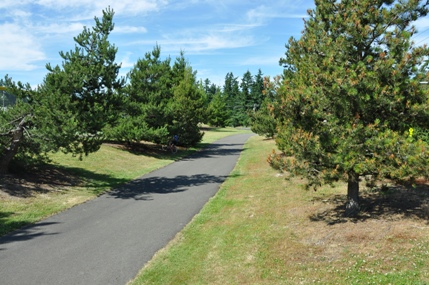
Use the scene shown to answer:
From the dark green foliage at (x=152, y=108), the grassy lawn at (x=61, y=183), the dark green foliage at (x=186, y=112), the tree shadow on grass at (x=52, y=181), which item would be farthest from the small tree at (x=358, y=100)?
the dark green foliage at (x=186, y=112)

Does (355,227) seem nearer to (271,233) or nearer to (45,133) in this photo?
(271,233)

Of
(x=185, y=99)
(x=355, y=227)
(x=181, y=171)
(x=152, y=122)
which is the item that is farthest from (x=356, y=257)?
(x=185, y=99)

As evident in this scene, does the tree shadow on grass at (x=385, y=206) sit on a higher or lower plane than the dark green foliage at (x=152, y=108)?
lower

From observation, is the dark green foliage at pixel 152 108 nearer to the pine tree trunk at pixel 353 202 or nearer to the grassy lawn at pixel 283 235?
the grassy lawn at pixel 283 235

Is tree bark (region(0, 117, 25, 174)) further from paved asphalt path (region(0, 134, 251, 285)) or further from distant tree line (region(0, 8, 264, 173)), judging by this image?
paved asphalt path (region(0, 134, 251, 285))

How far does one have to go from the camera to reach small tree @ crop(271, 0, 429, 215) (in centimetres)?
612

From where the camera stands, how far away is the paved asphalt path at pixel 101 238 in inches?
244

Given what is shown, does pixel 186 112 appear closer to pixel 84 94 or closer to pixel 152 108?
pixel 152 108

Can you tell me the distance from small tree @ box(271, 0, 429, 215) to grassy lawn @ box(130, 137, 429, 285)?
1133 mm

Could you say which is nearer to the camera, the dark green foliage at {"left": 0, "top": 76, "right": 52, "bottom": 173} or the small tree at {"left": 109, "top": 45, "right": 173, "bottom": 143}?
the dark green foliage at {"left": 0, "top": 76, "right": 52, "bottom": 173}

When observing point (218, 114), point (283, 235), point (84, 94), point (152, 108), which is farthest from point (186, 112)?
point (218, 114)

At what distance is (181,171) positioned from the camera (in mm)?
18969

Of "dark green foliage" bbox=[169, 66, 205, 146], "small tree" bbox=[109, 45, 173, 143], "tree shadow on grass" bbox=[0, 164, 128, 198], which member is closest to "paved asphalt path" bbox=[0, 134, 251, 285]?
"tree shadow on grass" bbox=[0, 164, 128, 198]

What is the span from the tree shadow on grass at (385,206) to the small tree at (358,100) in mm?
1223
